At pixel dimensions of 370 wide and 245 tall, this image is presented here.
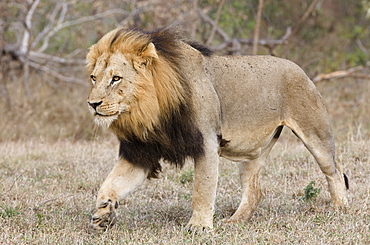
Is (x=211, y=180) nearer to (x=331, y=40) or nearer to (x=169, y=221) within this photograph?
(x=169, y=221)

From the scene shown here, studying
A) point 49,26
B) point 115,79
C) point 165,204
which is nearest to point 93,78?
point 115,79

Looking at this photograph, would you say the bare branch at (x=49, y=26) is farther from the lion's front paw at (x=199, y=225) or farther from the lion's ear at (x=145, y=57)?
the lion's front paw at (x=199, y=225)

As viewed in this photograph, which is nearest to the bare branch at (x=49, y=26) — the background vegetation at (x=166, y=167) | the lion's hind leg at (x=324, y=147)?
the background vegetation at (x=166, y=167)

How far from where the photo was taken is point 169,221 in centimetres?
457

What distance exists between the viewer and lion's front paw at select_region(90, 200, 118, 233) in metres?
3.98

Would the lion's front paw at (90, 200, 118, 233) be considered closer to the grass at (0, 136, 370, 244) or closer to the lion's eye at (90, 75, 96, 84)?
the grass at (0, 136, 370, 244)

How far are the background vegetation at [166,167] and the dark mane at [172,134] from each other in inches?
19.3

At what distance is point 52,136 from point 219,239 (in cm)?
675

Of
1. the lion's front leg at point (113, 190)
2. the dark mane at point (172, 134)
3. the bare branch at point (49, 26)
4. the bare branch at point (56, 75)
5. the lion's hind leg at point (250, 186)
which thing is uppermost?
the dark mane at point (172, 134)

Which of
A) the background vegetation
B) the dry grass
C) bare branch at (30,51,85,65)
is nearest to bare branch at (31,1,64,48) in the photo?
the background vegetation

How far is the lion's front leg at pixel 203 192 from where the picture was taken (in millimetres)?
4102

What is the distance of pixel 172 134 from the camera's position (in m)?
4.02

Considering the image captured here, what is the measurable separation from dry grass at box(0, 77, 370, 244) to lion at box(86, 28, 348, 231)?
223 millimetres

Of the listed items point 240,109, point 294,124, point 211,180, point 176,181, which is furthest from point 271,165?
point 211,180
